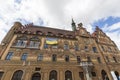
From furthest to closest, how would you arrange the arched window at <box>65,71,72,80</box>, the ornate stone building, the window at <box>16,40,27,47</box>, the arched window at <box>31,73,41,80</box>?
the window at <box>16,40,27,47</box>, the arched window at <box>65,71,72,80</box>, the ornate stone building, the arched window at <box>31,73,41,80</box>

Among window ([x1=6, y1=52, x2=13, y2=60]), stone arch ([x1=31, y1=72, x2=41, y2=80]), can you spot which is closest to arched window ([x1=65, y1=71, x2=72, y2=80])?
stone arch ([x1=31, y1=72, x2=41, y2=80])

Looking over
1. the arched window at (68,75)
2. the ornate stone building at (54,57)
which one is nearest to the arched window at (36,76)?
the ornate stone building at (54,57)

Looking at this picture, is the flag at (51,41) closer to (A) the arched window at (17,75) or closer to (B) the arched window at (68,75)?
(B) the arched window at (68,75)

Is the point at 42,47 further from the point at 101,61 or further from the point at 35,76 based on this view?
the point at 101,61

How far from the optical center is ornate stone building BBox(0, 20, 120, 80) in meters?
18.5

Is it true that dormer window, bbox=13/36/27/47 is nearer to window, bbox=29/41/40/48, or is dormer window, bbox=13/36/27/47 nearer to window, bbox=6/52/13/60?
window, bbox=29/41/40/48

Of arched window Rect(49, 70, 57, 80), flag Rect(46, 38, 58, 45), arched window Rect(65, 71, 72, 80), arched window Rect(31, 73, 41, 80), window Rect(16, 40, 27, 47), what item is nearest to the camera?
arched window Rect(31, 73, 41, 80)

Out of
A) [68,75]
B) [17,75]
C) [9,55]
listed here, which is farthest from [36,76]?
[9,55]

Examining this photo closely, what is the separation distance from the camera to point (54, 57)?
21812mm

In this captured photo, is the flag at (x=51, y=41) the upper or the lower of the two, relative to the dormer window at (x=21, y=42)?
upper

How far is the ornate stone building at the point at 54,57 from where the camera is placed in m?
18.5

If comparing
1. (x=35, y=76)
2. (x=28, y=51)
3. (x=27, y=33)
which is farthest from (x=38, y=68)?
(x=27, y=33)

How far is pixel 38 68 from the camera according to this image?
1919cm

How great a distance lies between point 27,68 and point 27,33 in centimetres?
931
